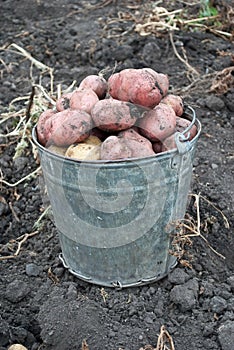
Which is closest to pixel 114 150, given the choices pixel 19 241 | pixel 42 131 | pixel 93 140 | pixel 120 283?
pixel 93 140

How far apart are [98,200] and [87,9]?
3.21 m

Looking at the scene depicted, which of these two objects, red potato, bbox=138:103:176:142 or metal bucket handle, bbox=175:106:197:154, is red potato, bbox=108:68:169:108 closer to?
red potato, bbox=138:103:176:142

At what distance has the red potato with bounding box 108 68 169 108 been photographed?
1.91 meters

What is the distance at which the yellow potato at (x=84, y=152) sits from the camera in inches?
73.6

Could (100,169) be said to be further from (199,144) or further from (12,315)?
(199,144)

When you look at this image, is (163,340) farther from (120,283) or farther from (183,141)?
(183,141)

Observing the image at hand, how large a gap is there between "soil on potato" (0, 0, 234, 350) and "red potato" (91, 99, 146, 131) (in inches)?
22.4

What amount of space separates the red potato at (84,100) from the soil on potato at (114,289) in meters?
0.65

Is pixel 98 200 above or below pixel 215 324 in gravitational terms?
above

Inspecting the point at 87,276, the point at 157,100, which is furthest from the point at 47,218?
the point at 157,100

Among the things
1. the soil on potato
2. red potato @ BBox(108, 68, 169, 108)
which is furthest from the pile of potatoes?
the soil on potato

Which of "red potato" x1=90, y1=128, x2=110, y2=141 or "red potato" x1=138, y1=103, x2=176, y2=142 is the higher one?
"red potato" x1=138, y1=103, x2=176, y2=142

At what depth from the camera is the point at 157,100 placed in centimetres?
193

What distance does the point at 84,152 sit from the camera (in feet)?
6.16
